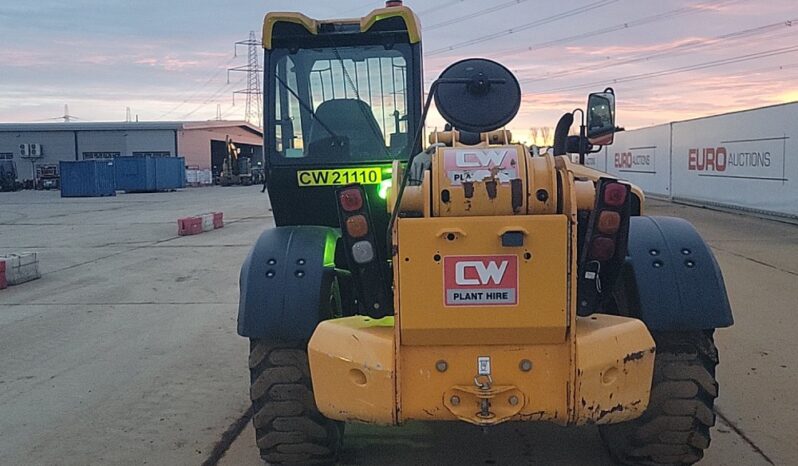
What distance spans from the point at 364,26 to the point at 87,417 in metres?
3.29

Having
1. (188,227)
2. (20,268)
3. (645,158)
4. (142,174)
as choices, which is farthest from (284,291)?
(142,174)

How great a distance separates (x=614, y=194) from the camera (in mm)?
3527

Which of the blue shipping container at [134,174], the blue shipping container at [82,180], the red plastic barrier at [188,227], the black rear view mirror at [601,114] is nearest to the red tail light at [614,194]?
the black rear view mirror at [601,114]

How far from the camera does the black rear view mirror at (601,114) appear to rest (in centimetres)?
463

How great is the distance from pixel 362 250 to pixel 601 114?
1846 millimetres

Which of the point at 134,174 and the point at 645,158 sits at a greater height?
the point at 645,158

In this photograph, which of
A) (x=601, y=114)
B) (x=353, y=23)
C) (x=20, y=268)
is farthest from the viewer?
(x=20, y=268)

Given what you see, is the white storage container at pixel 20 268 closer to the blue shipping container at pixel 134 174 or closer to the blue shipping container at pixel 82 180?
the blue shipping container at pixel 82 180

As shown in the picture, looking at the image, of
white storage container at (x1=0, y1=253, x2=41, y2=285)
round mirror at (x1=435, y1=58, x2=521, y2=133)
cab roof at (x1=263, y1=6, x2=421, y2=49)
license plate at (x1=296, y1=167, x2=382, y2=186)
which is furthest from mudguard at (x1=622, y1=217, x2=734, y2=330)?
white storage container at (x1=0, y1=253, x2=41, y2=285)

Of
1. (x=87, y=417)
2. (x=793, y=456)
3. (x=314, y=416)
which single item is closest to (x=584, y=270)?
(x=314, y=416)

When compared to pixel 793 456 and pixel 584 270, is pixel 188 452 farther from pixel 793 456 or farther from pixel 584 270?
pixel 793 456

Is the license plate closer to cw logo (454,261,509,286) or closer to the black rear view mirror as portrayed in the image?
the black rear view mirror

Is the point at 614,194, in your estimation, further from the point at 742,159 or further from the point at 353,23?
the point at 742,159

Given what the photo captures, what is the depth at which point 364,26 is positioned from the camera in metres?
5.45
